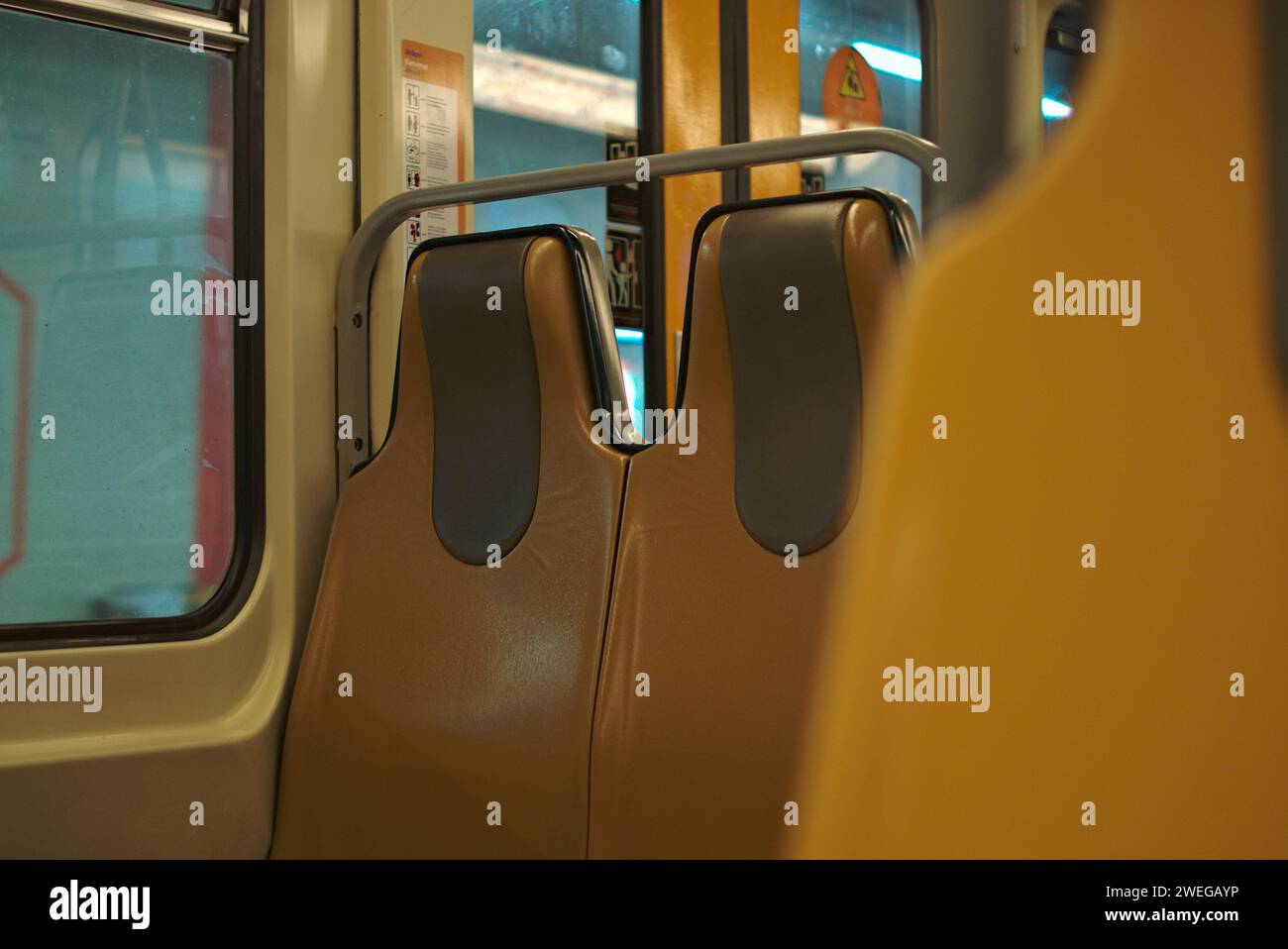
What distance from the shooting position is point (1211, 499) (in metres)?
0.27

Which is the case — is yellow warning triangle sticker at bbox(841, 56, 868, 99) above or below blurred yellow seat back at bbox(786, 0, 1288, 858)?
above

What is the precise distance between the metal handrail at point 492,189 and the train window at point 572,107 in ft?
4.84

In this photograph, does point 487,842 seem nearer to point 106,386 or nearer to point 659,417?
point 106,386

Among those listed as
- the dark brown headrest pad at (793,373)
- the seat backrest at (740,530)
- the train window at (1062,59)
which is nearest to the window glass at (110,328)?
the seat backrest at (740,530)

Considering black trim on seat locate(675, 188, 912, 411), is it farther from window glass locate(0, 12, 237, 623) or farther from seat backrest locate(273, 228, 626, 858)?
window glass locate(0, 12, 237, 623)

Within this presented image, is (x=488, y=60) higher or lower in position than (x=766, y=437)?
higher

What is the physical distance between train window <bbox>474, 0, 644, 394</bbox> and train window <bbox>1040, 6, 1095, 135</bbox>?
12.4 feet

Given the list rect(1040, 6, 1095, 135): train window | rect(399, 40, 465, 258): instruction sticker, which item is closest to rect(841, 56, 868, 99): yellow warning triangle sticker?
rect(399, 40, 465, 258): instruction sticker

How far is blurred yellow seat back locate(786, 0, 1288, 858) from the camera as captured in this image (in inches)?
10.2

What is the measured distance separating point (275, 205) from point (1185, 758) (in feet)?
8.05

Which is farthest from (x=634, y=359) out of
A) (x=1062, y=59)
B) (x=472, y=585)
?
(x=1062, y=59)

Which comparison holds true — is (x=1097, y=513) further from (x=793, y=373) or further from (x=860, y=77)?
(x=860, y=77)
